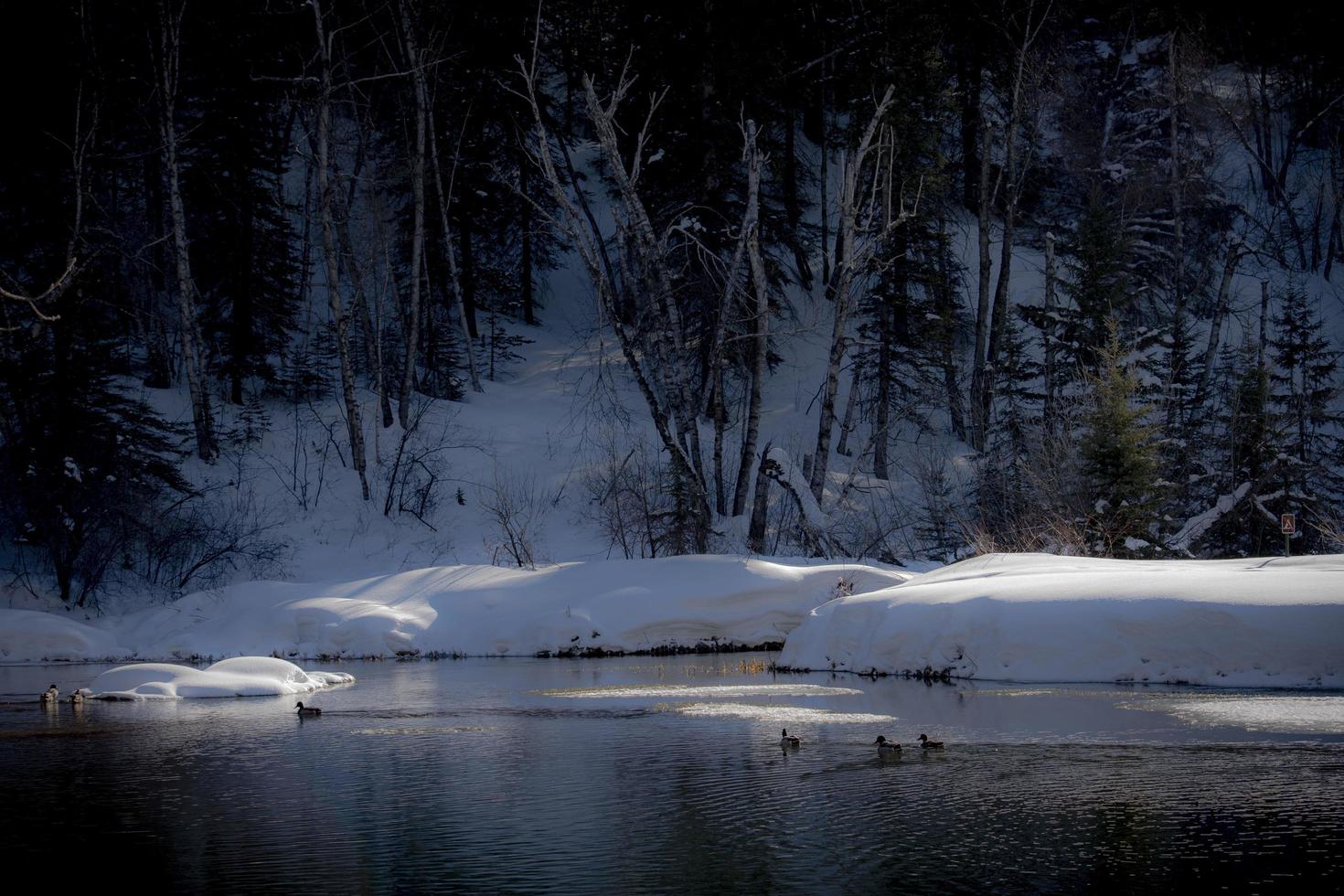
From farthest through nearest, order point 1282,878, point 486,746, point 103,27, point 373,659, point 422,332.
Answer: point 422,332, point 103,27, point 373,659, point 486,746, point 1282,878

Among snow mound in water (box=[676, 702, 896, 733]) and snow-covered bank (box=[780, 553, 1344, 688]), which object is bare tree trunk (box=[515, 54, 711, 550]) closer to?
snow-covered bank (box=[780, 553, 1344, 688])

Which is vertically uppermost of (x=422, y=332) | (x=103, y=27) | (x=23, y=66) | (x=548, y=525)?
(x=103, y=27)

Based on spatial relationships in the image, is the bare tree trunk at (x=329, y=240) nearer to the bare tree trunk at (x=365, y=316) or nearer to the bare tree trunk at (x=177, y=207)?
the bare tree trunk at (x=365, y=316)

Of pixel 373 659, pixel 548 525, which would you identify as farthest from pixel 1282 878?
pixel 548 525

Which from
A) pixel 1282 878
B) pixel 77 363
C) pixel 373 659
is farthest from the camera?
pixel 77 363

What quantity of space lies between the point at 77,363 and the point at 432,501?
26.2 feet

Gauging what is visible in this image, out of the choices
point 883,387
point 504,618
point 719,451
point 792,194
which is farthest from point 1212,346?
point 504,618

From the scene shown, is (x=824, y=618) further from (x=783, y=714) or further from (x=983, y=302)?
(x=983, y=302)

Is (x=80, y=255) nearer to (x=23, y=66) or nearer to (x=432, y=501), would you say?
(x=23, y=66)

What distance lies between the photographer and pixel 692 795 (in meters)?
9.70

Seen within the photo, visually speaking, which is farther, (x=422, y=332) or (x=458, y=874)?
(x=422, y=332)

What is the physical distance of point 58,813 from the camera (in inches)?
372

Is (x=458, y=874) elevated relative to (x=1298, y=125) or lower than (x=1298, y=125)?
lower

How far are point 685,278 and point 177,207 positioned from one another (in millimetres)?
11935
